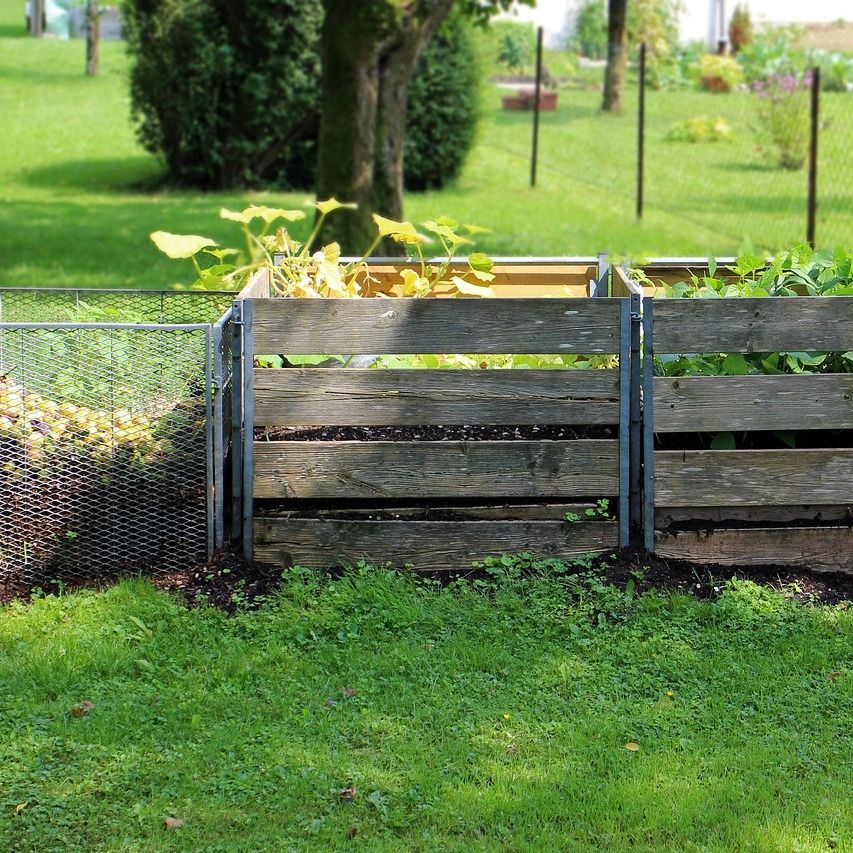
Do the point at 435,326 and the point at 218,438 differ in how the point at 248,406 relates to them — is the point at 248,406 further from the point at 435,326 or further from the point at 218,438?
the point at 435,326

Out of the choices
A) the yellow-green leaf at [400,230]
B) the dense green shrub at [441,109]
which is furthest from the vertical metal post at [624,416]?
the dense green shrub at [441,109]

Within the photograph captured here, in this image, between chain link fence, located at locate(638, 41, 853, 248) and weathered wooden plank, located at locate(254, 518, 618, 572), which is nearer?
weathered wooden plank, located at locate(254, 518, 618, 572)

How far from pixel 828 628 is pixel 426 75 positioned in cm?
1355

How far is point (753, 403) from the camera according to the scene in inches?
168

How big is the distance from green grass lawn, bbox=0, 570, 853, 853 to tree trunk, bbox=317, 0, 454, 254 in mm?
6321

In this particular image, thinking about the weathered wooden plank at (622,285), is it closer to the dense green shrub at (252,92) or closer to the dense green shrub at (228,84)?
the dense green shrub at (252,92)

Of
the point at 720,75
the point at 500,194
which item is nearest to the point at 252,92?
the point at 500,194

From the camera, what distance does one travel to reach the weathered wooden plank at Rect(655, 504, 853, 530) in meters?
4.34

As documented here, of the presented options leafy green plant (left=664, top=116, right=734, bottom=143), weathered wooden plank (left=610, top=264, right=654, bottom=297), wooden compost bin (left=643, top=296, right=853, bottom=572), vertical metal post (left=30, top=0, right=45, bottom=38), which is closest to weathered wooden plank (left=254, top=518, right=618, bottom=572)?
wooden compost bin (left=643, top=296, right=853, bottom=572)

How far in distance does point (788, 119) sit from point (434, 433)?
16.1m

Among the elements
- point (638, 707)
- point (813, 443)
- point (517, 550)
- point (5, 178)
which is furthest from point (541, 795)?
point (5, 178)

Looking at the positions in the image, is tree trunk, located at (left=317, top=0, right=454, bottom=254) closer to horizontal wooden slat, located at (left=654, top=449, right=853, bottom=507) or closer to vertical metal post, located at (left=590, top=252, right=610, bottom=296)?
vertical metal post, located at (left=590, top=252, right=610, bottom=296)

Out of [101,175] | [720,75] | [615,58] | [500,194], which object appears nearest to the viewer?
[500,194]

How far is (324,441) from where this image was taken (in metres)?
4.34
